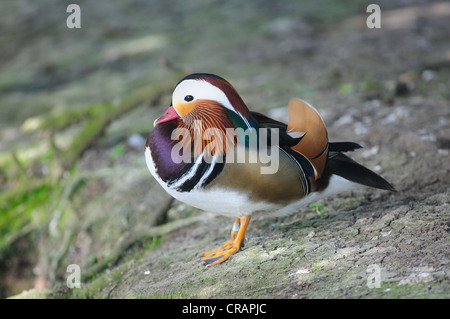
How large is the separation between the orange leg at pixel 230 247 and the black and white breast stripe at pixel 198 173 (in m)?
0.35

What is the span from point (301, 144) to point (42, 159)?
3.05 metres

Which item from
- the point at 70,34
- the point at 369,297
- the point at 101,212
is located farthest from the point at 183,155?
the point at 70,34

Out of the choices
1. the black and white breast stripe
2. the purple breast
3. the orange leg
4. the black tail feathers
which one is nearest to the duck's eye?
the purple breast

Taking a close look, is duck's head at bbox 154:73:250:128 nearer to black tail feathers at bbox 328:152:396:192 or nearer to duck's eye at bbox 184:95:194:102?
duck's eye at bbox 184:95:194:102

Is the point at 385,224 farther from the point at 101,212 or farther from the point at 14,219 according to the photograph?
the point at 14,219

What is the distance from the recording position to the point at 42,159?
15.5 feet

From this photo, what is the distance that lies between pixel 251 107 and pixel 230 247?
2.59m

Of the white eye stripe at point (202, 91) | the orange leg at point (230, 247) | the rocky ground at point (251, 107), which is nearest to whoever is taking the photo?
the white eye stripe at point (202, 91)

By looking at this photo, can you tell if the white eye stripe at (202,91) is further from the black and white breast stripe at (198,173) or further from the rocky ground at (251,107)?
the rocky ground at (251,107)

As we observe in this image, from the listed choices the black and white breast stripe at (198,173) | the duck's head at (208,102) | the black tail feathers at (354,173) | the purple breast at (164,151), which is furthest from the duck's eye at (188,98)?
the black tail feathers at (354,173)

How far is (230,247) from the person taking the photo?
2.66m

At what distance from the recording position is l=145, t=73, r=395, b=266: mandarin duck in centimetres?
229

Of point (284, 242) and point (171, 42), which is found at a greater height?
point (171, 42)

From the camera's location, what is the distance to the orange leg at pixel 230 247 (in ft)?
8.43
